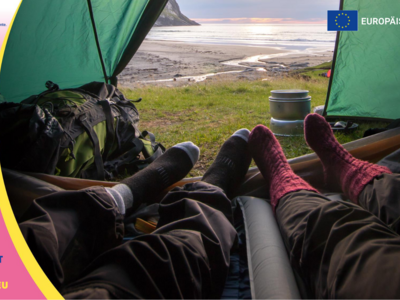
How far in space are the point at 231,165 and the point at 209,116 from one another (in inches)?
70.0

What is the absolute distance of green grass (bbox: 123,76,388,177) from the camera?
2.13m

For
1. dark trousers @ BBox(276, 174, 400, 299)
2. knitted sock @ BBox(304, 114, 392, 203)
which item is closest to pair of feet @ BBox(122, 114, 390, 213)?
knitted sock @ BBox(304, 114, 392, 203)

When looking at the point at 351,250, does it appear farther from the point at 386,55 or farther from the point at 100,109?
the point at 386,55

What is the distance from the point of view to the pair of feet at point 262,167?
41.9 inches

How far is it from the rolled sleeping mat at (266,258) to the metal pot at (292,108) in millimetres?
1405

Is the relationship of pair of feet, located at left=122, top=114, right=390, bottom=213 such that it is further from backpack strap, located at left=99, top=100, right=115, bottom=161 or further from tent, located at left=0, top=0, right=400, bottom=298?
backpack strap, located at left=99, top=100, right=115, bottom=161

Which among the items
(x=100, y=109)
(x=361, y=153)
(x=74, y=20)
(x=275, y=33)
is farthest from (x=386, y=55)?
(x=275, y=33)

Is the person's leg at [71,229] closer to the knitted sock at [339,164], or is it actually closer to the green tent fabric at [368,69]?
the knitted sock at [339,164]

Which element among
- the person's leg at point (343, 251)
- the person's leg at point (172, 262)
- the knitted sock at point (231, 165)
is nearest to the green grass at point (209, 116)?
the knitted sock at point (231, 165)

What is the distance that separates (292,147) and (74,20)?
1.54 metres

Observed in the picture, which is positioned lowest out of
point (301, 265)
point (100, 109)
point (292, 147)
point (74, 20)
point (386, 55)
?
point (292, 147)

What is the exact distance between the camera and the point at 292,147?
2.07 metres

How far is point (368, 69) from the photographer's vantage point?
7.30 feet

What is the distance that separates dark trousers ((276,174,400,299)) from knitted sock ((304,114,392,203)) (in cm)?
13
